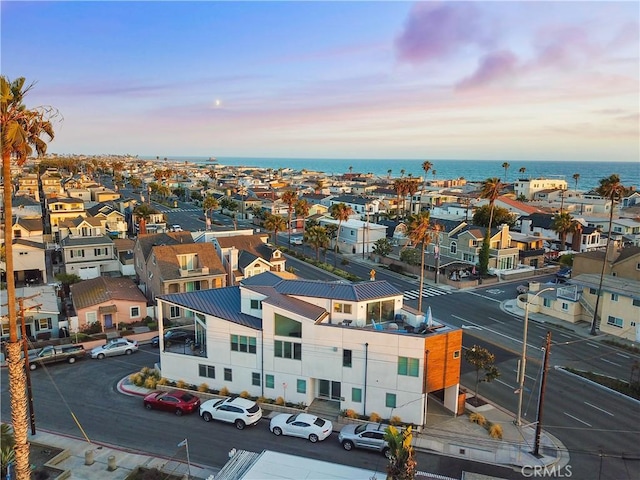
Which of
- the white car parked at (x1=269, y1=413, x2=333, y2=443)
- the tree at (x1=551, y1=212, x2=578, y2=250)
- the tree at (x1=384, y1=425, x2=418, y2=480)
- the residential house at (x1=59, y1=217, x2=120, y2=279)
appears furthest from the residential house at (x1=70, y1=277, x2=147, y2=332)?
the tree at (x1=551, y1=212, x2=578, y2=250)

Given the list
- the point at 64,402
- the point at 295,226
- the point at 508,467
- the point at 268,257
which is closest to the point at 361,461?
the point at 508,467

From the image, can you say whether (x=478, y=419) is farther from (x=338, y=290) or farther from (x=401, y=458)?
(x=401, y=458)

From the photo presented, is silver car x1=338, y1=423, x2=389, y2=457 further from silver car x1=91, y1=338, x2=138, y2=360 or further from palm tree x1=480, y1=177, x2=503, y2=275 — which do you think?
palm tree x1=480, y1=177, x2=503, y2=275

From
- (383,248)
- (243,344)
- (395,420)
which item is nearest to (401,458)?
(395,420)

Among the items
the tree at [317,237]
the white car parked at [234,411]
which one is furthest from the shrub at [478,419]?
the tree at [317,237]

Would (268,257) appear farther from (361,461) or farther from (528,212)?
(528,212)

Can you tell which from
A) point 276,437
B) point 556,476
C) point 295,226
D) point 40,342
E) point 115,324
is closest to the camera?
point 556,476
